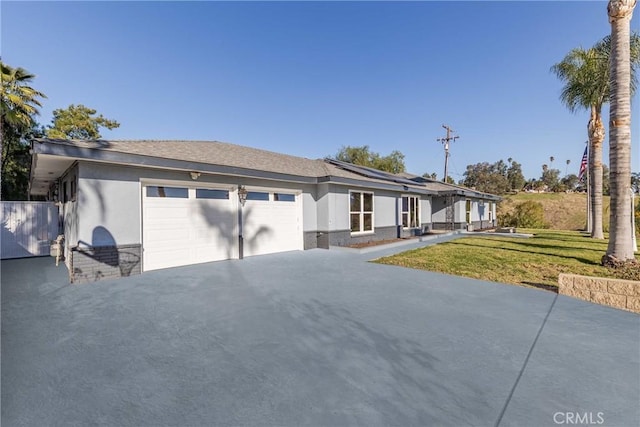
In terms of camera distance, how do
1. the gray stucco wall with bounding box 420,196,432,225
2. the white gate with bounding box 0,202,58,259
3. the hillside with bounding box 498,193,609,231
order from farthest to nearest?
the hillside with bounding box 498,193,609,231
the gray stucco wall with bounding box 420,196,432,225
the white gate with bounding box 0,202,58,259

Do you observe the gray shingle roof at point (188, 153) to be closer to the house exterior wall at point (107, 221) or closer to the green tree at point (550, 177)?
the house exterior wall at point (107, 221)

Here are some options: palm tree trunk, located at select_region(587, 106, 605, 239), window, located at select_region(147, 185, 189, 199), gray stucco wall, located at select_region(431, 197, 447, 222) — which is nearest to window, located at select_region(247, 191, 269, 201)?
window, located at select_region(147, 185, 189, 199)

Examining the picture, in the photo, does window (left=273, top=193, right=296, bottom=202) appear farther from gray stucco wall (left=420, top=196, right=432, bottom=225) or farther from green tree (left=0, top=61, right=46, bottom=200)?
green tree (left=0, top=61, right=46, bottom=200)

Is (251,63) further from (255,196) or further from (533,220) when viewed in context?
(533,220)

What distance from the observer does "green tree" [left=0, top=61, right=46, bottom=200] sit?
15148 millimetres

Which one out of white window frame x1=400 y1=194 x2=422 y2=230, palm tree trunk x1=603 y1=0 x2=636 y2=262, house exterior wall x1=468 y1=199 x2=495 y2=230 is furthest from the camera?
house exterior wall x1=468 y1=199 x2=495 y2=230

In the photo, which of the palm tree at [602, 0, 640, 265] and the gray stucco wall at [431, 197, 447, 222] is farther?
the gray stucco wall at [431, 197, 447, 222]

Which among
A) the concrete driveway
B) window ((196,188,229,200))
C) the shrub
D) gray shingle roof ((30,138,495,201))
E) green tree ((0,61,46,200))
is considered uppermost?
green tree ((0,61,46,200))

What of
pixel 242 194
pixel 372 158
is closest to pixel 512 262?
pixel 242 194

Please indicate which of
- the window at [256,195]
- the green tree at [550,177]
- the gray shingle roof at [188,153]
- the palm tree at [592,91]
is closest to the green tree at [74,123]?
the gray shingle roof at [188,153]

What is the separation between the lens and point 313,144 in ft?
105

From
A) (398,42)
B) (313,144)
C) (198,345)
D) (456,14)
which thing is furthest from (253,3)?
(313,144)

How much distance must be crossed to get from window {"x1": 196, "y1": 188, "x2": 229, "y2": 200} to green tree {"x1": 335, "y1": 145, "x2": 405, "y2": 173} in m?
32.0

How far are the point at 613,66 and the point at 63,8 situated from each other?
697 inches
